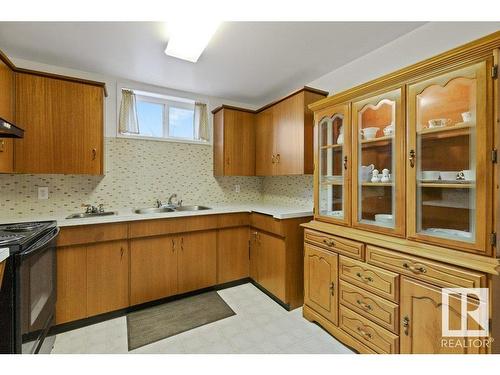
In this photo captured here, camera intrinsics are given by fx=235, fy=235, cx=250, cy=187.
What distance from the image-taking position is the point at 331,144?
2123 mm

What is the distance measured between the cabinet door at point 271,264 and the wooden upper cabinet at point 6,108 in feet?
7.81

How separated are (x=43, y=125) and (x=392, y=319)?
3.18 meters

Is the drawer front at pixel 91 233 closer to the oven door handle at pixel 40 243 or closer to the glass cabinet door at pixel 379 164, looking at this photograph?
the oven door handle at pixel 40 243

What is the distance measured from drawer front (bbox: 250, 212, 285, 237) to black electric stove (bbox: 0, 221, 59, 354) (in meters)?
1.84

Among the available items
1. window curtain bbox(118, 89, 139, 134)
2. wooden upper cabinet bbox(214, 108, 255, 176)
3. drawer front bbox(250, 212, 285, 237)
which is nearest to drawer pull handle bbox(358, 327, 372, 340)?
drawer front bbox(250, 212, 285, 237)

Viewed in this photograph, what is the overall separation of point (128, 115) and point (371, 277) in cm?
297

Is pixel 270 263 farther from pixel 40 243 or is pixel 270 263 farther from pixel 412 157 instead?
pixel 40 243

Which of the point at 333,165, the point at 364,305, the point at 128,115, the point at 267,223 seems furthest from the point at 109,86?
the point at 364,305

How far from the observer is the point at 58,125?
2182mm

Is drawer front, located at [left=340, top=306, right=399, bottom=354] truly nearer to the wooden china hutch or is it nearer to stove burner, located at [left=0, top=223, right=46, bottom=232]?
the wooden china hutch

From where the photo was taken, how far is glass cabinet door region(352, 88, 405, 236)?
5.07 feet

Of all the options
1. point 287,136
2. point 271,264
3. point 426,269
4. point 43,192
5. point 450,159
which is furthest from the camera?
point 287,136

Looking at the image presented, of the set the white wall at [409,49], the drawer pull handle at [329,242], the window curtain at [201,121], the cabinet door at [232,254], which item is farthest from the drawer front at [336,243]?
the window curtain at [201,121]
